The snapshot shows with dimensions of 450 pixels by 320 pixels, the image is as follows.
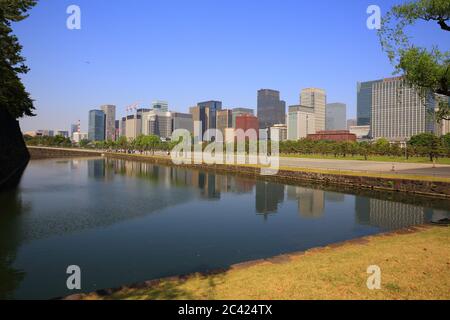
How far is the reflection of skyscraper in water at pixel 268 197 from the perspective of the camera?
2328 cm

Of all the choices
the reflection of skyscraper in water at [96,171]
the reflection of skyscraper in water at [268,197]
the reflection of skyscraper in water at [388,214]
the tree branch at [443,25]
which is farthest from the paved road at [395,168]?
the reflection of skyscraper in water at [96,171]

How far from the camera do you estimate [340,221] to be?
19.3m

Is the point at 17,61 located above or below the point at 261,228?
above

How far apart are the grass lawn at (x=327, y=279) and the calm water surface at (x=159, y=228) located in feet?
11.2

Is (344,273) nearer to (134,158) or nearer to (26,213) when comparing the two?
(26,213)

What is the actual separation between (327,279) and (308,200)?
20.2 metres

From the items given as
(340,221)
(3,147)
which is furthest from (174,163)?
(340,221)

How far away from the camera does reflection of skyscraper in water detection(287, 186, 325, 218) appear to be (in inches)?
866

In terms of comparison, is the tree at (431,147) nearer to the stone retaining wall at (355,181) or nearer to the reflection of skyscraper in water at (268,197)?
the stone retaining wall at (355,181)

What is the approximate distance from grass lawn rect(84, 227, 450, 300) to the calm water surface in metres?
3.40

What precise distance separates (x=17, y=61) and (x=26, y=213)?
1534cm

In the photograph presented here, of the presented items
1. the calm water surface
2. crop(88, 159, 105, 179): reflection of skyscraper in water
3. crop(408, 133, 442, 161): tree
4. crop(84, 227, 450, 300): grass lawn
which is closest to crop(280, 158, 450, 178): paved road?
the calm water surface

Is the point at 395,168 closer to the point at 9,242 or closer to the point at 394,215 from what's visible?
the point at 394,215

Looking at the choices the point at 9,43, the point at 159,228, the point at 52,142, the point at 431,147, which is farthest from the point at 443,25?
the point at 52,142
